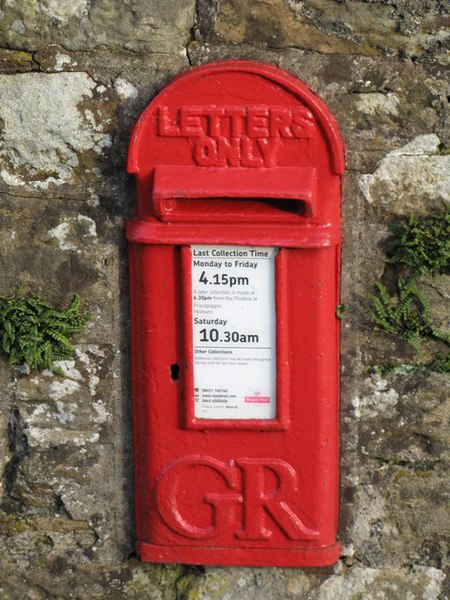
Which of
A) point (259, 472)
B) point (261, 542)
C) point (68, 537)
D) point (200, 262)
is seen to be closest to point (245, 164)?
point (200, 262)

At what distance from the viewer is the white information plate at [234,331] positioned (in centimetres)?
288

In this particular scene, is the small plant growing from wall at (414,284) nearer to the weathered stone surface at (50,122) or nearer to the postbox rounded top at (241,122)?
the postbox rounded top at (241,122)

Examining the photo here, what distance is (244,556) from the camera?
10.2 ft

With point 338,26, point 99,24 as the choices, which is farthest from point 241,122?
point 99,24

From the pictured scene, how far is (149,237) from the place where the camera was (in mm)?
2848

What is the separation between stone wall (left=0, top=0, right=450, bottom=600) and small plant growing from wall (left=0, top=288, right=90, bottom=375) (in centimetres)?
5

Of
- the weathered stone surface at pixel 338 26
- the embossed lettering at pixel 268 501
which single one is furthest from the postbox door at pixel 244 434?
the weathered stone surface at pixel 338 26

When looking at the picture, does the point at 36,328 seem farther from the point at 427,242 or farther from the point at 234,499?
the point at 427,242

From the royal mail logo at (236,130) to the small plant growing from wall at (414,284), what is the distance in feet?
1.42

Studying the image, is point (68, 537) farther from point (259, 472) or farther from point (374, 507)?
point (374, 507)

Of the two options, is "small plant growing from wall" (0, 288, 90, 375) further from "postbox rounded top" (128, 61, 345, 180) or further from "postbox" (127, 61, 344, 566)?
"postbox rounded top" (128, 61, 345, 180)

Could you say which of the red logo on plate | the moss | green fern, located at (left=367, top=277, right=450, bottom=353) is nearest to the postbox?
the red logo on plate

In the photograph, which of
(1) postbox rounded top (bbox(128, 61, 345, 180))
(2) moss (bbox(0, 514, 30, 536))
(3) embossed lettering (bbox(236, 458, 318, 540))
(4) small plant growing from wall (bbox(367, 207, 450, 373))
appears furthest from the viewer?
(2) moss (bbox(0, 514, 30, 536))

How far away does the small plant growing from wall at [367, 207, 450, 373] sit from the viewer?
2.91 m
